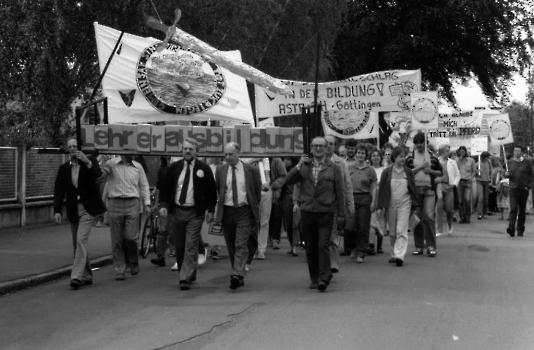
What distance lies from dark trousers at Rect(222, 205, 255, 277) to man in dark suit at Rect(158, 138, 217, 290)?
25 centimetres

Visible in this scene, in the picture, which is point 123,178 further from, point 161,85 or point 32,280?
point 32,280

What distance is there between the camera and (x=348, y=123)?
19641 millimetres

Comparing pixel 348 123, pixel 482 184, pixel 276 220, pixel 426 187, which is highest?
pixel 348 123

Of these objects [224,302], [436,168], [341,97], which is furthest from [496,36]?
[224,302]

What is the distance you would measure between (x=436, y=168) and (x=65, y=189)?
616 centimetres

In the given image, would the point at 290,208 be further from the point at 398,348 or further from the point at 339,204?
the point at 398,348

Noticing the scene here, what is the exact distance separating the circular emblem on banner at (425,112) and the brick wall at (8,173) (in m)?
8.26

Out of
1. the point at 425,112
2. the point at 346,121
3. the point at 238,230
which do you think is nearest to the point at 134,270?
the point at 238,230

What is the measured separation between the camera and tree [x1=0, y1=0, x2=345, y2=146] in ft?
65.0

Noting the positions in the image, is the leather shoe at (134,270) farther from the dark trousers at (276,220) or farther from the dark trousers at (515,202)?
the dark trousers at (515,202)

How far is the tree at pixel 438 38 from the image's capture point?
36969mm

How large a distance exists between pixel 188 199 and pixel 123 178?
1.35m

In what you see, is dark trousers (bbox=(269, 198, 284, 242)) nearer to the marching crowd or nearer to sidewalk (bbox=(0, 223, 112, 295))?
the marching crowd

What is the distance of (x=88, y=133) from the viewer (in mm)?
10984
